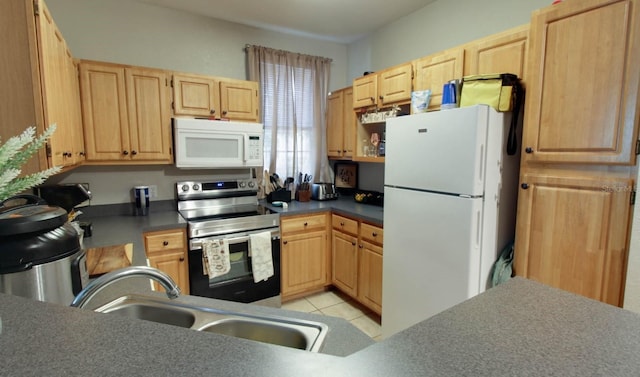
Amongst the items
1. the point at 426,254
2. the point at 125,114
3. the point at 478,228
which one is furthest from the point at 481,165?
the point at 125,114

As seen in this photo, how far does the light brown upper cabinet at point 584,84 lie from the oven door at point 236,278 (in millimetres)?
2077

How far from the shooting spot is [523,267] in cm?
174

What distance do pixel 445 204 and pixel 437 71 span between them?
1029 mm

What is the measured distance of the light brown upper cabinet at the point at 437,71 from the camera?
2.14 m

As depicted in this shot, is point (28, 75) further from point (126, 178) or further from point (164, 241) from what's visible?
point (126, 178)

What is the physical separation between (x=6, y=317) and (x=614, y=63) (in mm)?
2149

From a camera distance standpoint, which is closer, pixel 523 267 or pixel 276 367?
pixel 276 367

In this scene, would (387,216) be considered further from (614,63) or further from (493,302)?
(493,302)

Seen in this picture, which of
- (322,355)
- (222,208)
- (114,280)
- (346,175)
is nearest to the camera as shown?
(322,355)

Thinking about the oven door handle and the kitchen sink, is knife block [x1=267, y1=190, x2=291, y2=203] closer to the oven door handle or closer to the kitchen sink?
the oven door handle

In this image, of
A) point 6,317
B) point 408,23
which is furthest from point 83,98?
point 408,23

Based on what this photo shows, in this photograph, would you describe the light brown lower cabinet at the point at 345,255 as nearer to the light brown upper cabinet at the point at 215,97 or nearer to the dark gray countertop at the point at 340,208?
the dark gray countertop at the point at 340,208

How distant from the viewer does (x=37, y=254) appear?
34.3 inches

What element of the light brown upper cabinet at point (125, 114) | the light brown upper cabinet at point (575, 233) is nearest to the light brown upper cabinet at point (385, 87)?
the light brown upper cabinet at point (575, 233)
